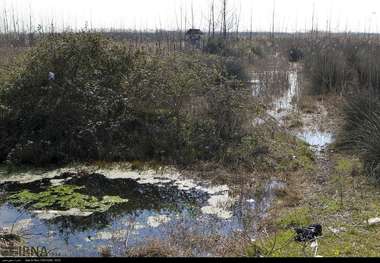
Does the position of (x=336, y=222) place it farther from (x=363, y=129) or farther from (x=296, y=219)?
(x=363, y=129)

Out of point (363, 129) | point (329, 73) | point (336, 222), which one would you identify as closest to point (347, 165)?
point (363, 129)

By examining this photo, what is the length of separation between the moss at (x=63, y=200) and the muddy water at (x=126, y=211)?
0.14m

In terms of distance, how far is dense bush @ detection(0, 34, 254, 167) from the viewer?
9.82 m

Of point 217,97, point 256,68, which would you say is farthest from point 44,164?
point 256,68

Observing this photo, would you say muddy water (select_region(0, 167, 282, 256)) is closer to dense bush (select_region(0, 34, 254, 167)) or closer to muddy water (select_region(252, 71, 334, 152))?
dense bush (select_region(0, 34, 254, 167))

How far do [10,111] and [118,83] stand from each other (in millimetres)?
2537

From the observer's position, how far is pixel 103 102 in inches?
401

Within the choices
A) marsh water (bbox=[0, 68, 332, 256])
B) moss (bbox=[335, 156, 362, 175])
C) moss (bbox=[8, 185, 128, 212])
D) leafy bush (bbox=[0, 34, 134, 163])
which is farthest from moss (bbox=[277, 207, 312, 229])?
leafy bush (bbox=[0, 34, 134, 163])

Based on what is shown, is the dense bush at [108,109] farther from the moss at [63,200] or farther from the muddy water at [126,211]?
the moss at [63,200]

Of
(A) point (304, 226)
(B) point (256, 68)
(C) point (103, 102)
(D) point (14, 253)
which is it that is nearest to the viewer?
(D) point (14, 253)

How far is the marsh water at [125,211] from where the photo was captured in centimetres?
604

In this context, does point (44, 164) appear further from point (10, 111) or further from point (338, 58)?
point (338, 58)

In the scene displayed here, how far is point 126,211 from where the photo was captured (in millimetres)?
7113

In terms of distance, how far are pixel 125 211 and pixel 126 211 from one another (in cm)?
2
